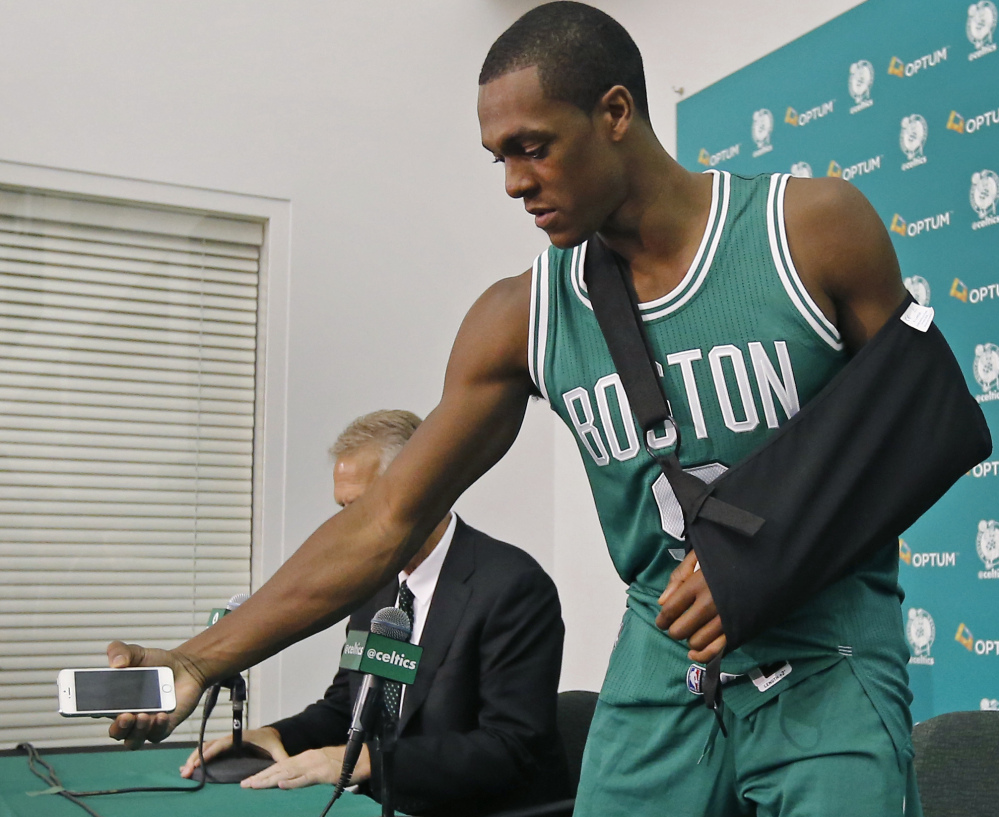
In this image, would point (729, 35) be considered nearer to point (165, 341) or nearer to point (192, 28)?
point (192, 28)

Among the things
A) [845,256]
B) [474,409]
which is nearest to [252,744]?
[474,409]

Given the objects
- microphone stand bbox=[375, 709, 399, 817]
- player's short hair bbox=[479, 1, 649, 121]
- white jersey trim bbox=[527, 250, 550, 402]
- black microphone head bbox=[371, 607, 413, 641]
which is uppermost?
player's short hair bbox=[479, 1, 649, 121]

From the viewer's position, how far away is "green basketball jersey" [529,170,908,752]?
3.85 feet

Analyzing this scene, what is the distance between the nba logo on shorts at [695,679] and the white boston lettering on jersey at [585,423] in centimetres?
25

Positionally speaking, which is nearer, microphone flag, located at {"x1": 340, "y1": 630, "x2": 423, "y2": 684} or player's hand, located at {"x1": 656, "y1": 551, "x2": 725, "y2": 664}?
player's hand, located at {"x1": 656, "y1": 551, "x2": 725, "y2": 664}

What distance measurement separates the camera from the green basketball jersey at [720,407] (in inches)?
46.3

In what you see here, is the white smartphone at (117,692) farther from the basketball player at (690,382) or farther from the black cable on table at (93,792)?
the black cable on table at (93,792)

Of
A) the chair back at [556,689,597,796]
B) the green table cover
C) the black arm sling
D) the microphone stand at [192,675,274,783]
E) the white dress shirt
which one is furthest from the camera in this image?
the white dress shirt

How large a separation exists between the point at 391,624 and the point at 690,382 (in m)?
0.77

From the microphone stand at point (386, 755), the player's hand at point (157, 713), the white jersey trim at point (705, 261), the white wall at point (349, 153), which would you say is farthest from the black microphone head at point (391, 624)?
the white wall at point (349, 153)

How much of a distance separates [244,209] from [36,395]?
3.22ft

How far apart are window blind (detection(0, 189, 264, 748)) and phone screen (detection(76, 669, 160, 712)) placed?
2634 mm

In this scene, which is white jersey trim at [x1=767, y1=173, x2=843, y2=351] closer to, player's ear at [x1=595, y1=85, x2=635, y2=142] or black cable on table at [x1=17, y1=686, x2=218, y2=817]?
player's ear at [x1=595, y1=85, x2=635, y2=142]

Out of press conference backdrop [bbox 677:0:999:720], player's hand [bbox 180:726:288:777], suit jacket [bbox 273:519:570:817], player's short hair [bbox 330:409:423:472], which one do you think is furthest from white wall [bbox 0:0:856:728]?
suit jacket [bbox 273:519:570:817]
